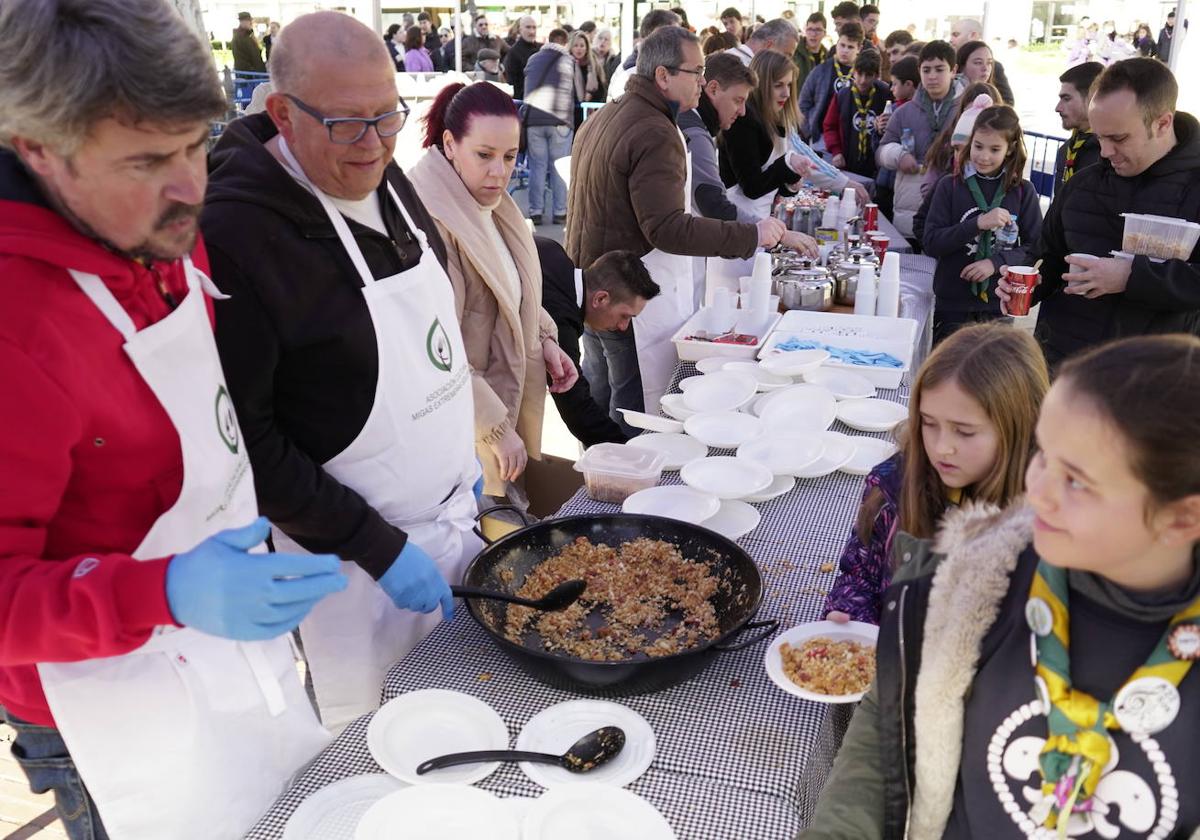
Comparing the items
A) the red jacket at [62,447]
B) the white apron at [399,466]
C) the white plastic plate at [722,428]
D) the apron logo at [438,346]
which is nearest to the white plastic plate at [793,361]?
the white plastic plate at [722,428]

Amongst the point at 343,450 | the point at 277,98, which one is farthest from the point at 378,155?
the point at 343,450

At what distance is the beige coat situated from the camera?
246 centimetres

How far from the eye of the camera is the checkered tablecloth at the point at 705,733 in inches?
51.7

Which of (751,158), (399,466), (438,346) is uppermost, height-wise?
(751,158)

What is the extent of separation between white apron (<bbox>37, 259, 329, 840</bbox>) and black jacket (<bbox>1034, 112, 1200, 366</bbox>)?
2.88 meters

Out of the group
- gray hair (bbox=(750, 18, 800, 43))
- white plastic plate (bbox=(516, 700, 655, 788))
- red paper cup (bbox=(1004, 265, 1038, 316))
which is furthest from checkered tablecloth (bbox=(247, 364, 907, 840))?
gray hair (bbox=(750, 18, 800, 43))

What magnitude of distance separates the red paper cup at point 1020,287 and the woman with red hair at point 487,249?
1.59 m

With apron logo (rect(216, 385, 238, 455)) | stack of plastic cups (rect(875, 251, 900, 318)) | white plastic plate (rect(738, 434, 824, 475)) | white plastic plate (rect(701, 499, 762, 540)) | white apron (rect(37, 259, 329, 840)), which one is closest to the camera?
white apron (rect(37, 259, 329, 840))

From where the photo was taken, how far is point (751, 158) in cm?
513

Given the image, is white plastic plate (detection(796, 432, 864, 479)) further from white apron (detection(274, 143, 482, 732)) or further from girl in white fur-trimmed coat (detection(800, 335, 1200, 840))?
girl in white fur-trimmed coat (detection(800, 335, 1200, 840))

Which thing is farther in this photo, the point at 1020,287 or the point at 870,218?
the point at 870,218

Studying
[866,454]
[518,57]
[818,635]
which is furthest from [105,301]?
[518,57]

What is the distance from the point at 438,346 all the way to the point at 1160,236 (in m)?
2.40

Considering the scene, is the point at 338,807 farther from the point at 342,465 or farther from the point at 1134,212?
the point at 1134,212
